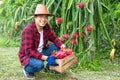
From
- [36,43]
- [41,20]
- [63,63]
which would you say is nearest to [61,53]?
[63,63]

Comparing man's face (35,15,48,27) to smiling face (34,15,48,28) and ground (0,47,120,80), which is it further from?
ground (0,47,120,80)

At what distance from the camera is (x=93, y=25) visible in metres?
4.54

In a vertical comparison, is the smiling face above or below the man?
above

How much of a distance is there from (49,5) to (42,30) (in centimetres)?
110

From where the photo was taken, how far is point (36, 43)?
12.6 ft

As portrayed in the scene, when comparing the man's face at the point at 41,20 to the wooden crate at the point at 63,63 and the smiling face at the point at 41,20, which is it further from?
the wooden crate at the point at 63,63

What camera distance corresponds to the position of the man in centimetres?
368

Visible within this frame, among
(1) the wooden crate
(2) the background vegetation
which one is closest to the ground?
(2) the background vegetation

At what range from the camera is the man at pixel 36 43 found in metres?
3.68

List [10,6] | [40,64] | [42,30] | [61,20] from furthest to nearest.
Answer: [10,6] < [61,20] < [42,30] < [40,64]

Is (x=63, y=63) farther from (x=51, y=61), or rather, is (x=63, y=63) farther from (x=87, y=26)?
(x=87, y=26)

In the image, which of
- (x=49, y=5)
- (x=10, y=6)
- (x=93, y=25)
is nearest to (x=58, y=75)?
(x=93, y=25)

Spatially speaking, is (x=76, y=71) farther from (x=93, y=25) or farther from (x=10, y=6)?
(x=10, y=6)

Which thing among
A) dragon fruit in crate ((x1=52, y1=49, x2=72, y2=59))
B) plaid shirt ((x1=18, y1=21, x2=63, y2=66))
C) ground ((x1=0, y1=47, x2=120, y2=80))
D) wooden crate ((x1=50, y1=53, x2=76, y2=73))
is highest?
plaid shirt ((x1=18, y1=21, x2=63, y2=66))
